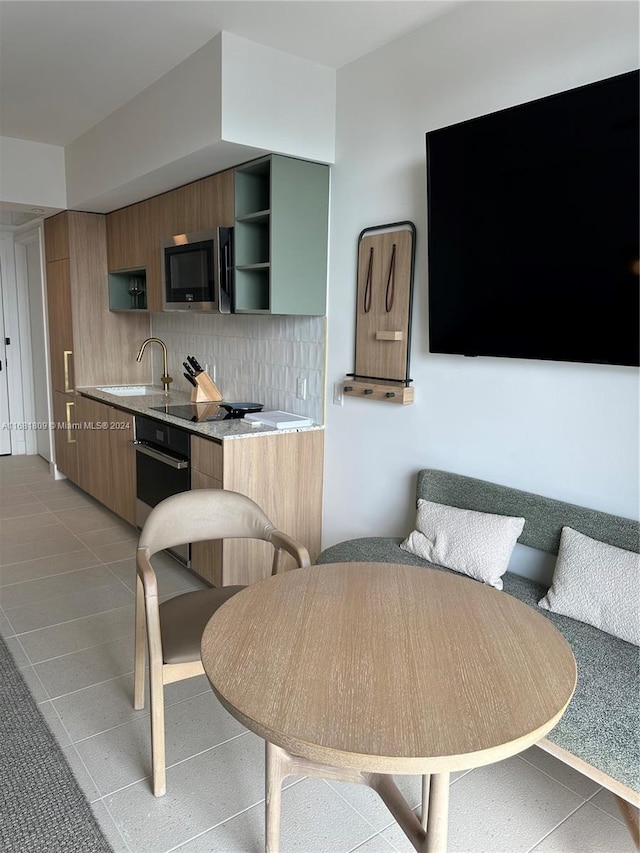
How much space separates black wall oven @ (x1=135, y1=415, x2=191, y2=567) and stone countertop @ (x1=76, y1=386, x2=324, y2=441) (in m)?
0.05

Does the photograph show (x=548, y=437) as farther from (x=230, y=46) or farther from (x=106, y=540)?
(x=106, y=540)

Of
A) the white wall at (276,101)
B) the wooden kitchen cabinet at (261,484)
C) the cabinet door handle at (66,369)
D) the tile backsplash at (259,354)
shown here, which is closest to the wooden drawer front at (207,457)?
the wooden kitchen cabinet at (261,484)

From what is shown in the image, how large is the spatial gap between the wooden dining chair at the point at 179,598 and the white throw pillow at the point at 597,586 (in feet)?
2.86

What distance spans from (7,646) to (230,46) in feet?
9.44

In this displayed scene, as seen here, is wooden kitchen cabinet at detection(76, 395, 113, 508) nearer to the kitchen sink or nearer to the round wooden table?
the kitchen sink

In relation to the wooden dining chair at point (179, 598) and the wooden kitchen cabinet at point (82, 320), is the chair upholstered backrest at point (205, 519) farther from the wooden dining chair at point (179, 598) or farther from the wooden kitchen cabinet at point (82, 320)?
the wooden kitchen cabinet at point (82, 320)

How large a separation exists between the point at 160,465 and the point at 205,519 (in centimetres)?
147

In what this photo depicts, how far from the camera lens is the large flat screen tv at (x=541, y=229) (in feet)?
6.02

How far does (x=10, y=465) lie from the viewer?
238 inches

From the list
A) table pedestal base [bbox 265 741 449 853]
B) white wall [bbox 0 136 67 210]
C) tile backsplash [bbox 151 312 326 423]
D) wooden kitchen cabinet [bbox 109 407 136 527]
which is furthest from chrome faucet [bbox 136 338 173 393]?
table pedestal base [bbox 265 741 449 853]

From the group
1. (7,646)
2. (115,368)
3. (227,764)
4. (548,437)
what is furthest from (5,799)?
(115,368)

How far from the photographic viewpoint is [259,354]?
375 cm

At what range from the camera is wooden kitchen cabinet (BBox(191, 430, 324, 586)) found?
3.01m

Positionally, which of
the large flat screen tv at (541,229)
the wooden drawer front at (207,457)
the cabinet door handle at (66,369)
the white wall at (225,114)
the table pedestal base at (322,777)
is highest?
the white wall at (225,114)
